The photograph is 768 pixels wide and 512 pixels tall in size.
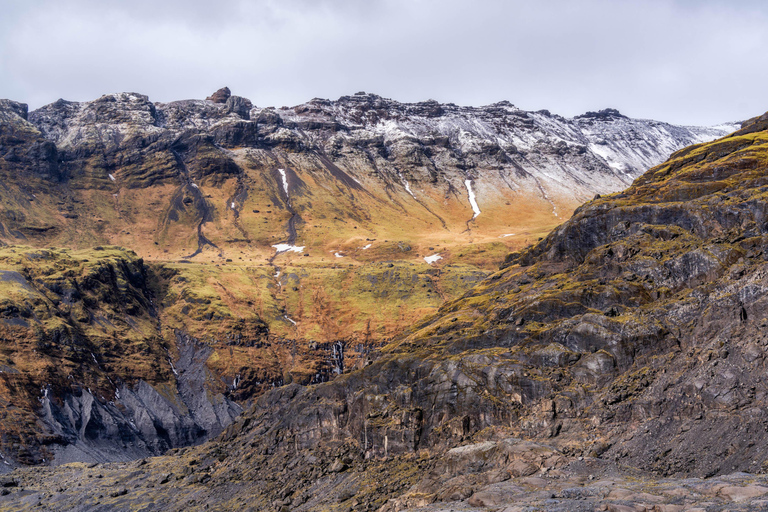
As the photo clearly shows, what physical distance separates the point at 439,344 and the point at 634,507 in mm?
46423

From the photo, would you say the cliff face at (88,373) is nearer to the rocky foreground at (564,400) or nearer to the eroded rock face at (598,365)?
the rocky foreground at (564,400)

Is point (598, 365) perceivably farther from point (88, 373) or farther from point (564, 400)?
point (88, 373)

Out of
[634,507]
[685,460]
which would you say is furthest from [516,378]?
[634,507]

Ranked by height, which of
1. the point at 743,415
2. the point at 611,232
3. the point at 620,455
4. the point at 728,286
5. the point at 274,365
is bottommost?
the point at 274,365

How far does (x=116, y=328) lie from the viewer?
571 feet

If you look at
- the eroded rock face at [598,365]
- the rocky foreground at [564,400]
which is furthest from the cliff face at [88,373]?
the eroded rock face at [598,365]

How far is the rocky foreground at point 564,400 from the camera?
48.7m

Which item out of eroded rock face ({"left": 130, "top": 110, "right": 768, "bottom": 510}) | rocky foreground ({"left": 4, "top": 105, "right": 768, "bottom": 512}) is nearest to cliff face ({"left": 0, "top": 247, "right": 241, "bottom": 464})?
rocky foreground ({"left": 4, "top": 105, "right": 768, "bottom": 512})

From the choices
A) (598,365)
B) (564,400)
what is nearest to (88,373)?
(564,400)

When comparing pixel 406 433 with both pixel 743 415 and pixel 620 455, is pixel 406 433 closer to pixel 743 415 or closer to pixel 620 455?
pixel 620 455

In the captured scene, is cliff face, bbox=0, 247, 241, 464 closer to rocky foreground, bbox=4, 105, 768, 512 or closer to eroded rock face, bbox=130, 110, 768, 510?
rocky foreground, bbox=4, 105, 768, 512

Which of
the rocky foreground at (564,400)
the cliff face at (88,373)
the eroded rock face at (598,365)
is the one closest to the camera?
the rocky foreground at (564,400)

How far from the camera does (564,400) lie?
205 ft

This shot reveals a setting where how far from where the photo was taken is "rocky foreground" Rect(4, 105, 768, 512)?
160 ft
